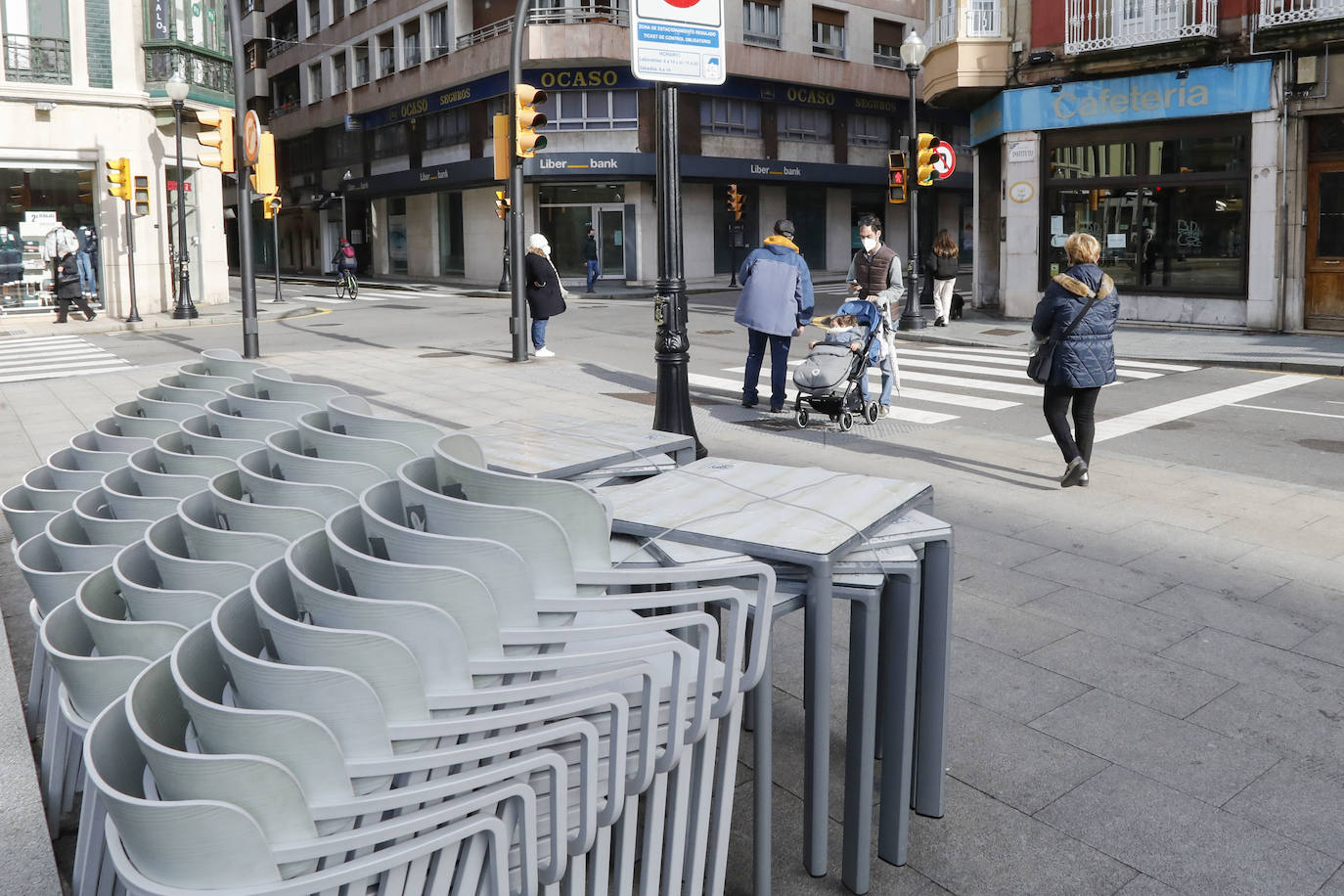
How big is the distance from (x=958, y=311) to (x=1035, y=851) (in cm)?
2121

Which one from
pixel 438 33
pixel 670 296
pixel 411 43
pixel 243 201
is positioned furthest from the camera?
pixel 411 43

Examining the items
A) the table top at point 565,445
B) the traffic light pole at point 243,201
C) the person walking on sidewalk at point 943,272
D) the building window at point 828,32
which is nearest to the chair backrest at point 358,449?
the table top at point 565,445

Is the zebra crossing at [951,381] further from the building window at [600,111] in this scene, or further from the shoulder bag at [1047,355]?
the building window at [600,111]

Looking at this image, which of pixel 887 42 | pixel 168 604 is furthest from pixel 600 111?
pixel 168 604

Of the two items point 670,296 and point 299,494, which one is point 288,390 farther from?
point 670,296

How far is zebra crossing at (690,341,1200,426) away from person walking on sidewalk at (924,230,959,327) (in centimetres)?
360

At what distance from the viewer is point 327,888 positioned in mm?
1753

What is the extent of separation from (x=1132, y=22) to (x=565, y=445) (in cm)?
2040

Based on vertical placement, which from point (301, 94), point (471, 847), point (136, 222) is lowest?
point (471, 847)

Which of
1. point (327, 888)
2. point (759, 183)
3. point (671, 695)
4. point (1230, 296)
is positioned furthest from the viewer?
point (759, 183)

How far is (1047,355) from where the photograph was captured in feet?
26.5

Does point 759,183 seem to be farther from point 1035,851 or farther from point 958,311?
point 1035,851

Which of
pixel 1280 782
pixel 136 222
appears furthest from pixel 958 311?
pixel 1280 782

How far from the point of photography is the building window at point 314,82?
54.6m
